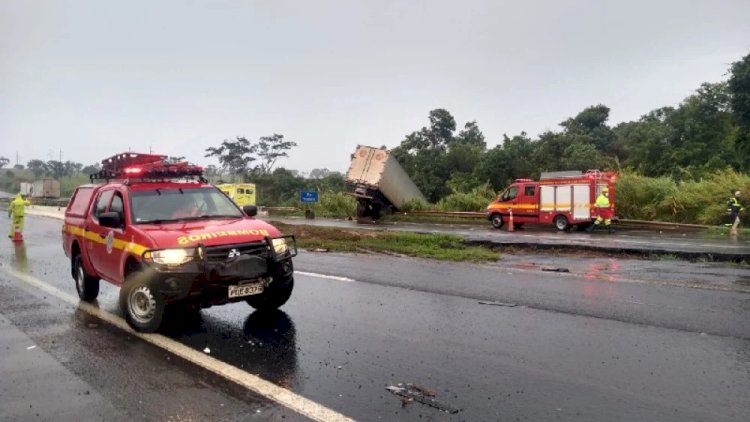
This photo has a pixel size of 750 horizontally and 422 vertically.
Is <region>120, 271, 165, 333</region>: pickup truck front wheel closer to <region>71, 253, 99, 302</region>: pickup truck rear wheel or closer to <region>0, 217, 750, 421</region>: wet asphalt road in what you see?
<region>0, 217, 750, 421</region>: wet asphalt road

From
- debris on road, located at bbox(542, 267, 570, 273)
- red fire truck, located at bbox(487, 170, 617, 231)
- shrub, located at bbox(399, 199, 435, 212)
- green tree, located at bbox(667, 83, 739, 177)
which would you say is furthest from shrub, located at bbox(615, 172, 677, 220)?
debris on road, located at bbox(542, 267, 570, 273)

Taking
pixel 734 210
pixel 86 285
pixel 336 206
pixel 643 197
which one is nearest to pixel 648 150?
pixel 643 197

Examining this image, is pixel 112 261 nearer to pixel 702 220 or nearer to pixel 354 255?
pixel 354 255

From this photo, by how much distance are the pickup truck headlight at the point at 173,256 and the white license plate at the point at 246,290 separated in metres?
0.56

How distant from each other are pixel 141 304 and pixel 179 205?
4.97ft

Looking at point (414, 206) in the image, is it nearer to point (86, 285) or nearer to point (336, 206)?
point (336, 206)

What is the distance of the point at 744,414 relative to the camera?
4.03m

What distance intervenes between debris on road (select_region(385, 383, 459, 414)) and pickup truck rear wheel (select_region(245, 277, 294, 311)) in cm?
258

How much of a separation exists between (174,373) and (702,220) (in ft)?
78.7

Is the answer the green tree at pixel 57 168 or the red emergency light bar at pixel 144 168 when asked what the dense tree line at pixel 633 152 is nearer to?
the red emergency light bar at pixel 144 168

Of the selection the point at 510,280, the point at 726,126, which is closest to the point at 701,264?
the point at 510,280

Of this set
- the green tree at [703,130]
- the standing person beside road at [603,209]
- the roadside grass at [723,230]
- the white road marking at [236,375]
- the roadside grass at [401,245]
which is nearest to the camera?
the white road marking at [236,375]

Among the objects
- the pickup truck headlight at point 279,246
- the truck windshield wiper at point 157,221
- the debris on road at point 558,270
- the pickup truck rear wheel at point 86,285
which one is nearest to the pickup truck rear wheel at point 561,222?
the debris on road at point 558,270

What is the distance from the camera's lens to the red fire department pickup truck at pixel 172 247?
622 cm
